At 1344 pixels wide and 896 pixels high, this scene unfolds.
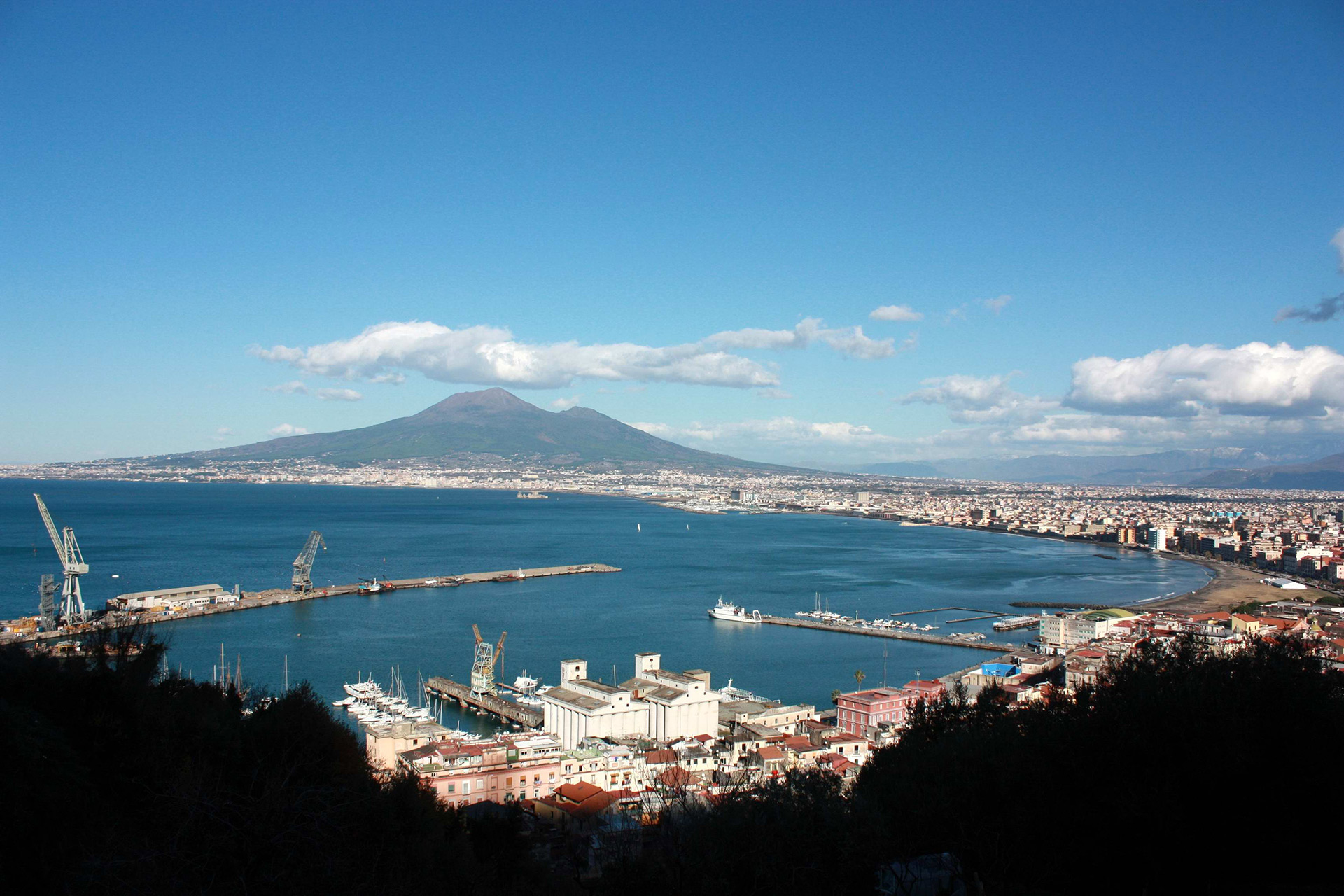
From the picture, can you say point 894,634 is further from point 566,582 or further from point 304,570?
point 304,570

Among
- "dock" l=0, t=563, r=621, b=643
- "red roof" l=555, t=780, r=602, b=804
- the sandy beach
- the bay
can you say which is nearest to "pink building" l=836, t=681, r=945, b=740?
the bay

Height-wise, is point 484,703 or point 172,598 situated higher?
point 172,598

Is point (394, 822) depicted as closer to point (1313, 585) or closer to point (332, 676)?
point (332, 676)

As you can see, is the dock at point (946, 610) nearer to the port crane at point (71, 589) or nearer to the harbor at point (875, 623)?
the harbor at point (875, 623)

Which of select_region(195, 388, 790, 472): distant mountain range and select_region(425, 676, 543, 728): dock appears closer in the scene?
select_region(425, 676, 543, 728): dock

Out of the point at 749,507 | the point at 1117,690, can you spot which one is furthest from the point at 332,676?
the point at 749,507

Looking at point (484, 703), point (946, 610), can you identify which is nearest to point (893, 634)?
point (946, 610)

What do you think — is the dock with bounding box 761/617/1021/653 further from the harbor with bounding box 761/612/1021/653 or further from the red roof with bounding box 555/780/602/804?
the red roof with bounding box 555/780/602/804
